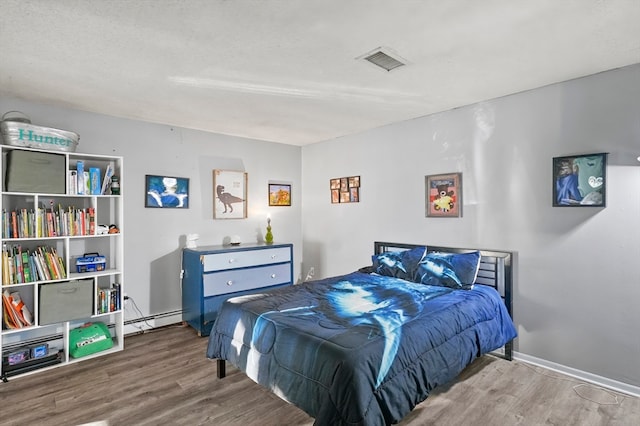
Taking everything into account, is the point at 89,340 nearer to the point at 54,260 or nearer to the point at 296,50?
the point at 54,260

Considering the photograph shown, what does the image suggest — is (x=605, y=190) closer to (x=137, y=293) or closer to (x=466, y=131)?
(x=466, y=131)

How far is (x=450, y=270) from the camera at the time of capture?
3.17 metres

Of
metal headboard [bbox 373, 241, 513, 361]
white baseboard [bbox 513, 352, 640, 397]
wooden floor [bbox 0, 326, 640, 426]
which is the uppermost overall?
metal headboard [bbox 373, 241, 513, 361]

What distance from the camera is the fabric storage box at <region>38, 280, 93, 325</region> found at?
117 inches

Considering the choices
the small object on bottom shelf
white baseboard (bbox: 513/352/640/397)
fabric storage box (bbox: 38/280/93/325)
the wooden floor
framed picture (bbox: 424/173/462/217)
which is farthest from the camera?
framed picture (bbox: 424/173/462/217)

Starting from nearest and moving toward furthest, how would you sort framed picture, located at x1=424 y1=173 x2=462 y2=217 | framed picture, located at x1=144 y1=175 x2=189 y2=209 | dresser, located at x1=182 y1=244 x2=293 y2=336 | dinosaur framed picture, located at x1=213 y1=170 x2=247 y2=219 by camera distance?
1. framed picture, located at x1=424 y1=173 x2=462 y2=217
2. dresser, located at x1=182 y1=244 x2=293 y2=336
3. framed picture, located at x1=144 y1=175 x2=189 y2=209
4. dinosaur framed picture, located at x1=213 y1=170 x2=247 y2=219

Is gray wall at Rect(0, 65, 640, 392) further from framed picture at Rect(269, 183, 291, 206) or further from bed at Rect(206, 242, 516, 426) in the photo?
bed at Rect(206, 242, 516, 426)

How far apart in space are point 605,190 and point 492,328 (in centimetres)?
139

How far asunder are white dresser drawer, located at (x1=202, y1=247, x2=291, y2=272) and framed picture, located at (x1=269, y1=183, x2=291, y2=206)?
96cm

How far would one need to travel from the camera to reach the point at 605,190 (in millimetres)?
2635

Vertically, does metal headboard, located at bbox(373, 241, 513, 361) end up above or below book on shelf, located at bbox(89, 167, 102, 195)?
below

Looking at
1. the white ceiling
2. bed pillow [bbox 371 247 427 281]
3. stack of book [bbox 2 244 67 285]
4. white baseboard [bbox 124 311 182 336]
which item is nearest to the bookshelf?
stack of book [bbox 2 244 67 285]

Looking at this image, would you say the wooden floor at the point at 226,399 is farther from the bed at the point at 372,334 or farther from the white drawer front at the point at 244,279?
the white drawer front at the point at 244,279

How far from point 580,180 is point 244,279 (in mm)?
3434
